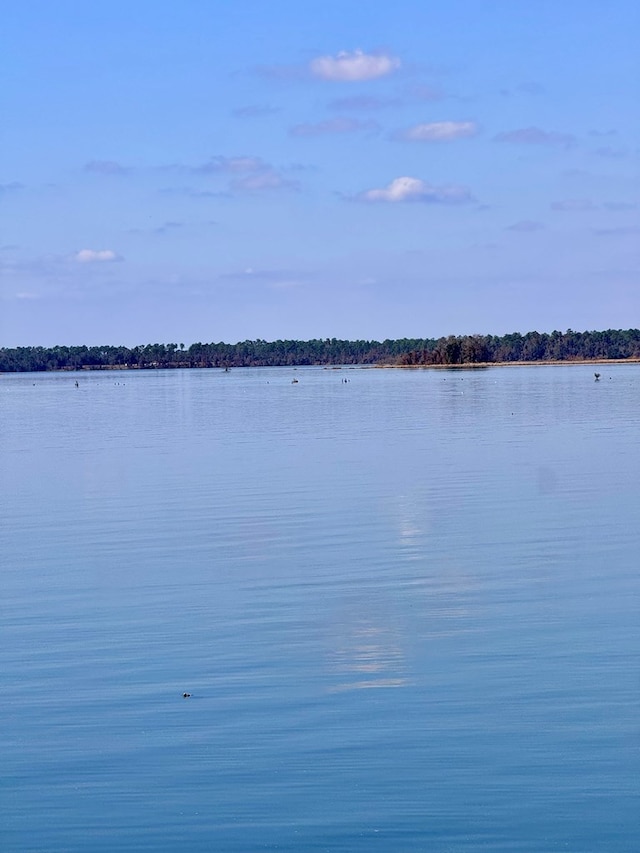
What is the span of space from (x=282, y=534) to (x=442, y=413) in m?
43.9

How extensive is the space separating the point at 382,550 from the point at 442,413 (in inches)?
1795

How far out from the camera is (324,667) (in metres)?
13.5

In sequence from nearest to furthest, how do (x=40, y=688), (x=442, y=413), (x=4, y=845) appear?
1. (x=4, y=845)
2. (x=40, y=688)
3. (x=442, y=413)

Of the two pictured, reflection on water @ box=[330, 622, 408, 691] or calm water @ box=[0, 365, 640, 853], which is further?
reflection on water @ box=[330, 622, 408, 691]

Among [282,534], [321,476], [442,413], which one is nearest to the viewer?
[282,534]

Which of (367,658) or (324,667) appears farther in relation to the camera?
(367,658)

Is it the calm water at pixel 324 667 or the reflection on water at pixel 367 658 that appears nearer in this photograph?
the calm water at pixel 324 667

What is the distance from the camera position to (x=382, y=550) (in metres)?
20.9

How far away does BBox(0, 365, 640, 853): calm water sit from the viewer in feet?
31.4

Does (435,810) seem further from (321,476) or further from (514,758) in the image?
(321,476)

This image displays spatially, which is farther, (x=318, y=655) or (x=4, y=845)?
(x=318, y=655)

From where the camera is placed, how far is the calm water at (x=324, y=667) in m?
9.56

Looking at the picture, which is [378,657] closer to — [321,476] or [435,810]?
[435,810]

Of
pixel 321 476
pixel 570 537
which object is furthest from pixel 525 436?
pixel 570 537
